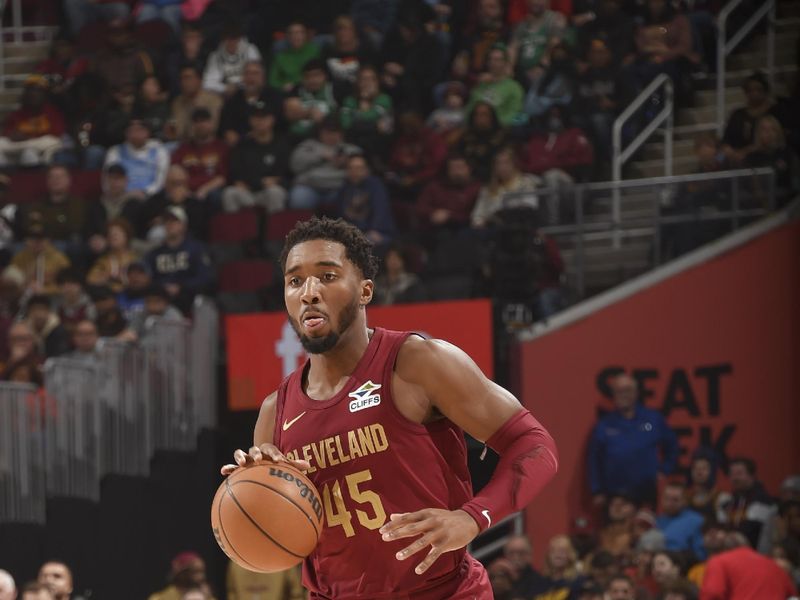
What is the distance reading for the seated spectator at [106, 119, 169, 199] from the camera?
11.2 m

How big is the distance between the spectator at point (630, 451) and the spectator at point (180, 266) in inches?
123

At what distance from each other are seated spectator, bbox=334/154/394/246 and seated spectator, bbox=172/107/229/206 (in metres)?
1.21

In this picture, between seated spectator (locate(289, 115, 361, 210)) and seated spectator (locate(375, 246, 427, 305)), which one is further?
seated spectator (locate(289, 115, 361, 210))

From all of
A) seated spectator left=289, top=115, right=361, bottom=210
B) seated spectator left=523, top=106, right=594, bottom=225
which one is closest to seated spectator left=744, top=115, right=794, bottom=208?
seated spectator left=523, top=106, right=594, bottom=225

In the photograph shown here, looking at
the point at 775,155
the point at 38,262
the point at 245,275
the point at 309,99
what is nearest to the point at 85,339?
the point at 38,262

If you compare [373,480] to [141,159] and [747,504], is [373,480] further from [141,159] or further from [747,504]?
[141,159]

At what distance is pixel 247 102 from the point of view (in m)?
11.4

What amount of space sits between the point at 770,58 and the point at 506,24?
7.04 feet

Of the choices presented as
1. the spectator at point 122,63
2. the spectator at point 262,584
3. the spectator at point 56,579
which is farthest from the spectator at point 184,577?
the spectator at point 122,63

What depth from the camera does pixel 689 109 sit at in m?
10.6

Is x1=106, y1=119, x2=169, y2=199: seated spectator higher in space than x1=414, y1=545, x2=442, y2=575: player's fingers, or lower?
higher

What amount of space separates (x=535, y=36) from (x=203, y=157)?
9.37ft

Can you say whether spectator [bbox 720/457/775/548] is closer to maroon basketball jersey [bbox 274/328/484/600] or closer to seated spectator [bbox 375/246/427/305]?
seated spectator [bbox 375/246/427/305]

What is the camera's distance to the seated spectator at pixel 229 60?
11664 millimetres
